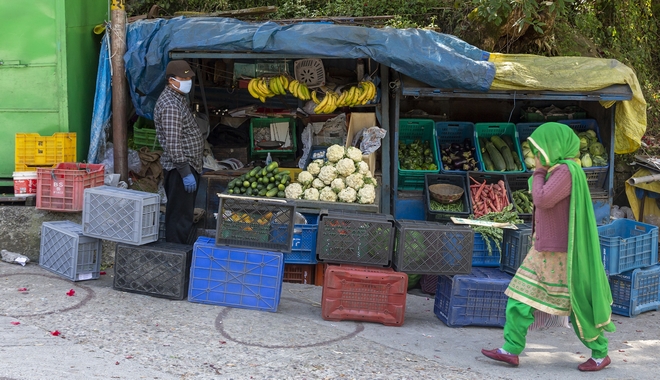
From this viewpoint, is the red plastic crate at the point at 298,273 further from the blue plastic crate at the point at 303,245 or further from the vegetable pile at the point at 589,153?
the vegetable pile at the point at 589,153

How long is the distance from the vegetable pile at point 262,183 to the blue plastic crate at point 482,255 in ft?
7.14

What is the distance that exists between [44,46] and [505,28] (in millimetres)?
6319

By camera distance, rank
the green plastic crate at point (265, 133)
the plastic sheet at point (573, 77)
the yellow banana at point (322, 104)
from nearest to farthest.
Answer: the plastic sheet at point (573, 77)
the yellow banana at point (322, 104)
the green plastic crate at point (265, 133)

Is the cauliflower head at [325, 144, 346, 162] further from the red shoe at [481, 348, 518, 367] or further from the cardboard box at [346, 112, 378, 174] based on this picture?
the red shoe at [481, 348, 518, 367]

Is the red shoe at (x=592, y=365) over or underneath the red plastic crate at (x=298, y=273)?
underneath

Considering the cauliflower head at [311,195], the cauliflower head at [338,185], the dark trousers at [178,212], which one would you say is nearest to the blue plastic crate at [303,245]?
the cauliflower head at [311,195]

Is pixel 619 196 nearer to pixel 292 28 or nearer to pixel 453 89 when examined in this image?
pixel 453 89

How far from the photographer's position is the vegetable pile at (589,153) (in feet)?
29.0

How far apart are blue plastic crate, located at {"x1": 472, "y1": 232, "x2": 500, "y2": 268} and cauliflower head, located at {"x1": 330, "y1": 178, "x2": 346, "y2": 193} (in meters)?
1.53

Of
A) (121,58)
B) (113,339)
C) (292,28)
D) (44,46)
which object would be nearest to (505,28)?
(292,28)

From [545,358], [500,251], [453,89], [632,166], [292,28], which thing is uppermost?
[292,28]

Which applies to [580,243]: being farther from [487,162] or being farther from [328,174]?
[487,162]

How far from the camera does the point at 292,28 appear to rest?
7816mm

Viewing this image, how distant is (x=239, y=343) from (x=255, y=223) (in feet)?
4.14
